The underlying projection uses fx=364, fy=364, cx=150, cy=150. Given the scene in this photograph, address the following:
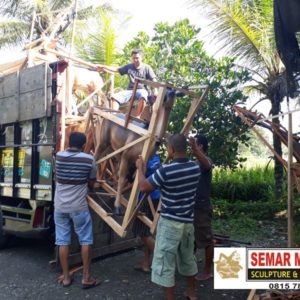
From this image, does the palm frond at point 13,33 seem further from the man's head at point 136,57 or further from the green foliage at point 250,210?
the green foliage at point 250,210

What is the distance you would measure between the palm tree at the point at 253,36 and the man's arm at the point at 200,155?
415cm

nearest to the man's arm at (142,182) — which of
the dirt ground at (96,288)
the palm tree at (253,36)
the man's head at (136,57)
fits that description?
the dirt ground at (96,288)

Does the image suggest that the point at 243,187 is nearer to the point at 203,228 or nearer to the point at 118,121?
the point at 203,228

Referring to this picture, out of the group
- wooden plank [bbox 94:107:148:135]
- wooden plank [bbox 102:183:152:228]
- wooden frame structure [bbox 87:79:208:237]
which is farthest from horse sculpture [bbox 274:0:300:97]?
wooden plank [bbox 102:183:152:228]

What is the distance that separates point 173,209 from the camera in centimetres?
328

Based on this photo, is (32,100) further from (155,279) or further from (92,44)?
(92,44)

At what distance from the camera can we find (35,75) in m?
4.74

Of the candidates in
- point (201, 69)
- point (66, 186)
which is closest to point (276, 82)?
point (201, 69)

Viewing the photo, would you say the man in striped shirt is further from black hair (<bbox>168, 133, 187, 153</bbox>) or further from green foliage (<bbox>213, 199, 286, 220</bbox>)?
green foliage (<bbox>213, 199, 286, 220</bbox>)

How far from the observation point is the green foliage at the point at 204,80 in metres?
7.37

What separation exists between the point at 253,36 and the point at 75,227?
587cm

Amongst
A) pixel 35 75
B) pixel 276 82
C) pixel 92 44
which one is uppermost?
pixel 92 44

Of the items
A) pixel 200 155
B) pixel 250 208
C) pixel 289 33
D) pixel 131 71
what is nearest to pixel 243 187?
pixel 250 208

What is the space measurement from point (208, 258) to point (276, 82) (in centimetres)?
499
